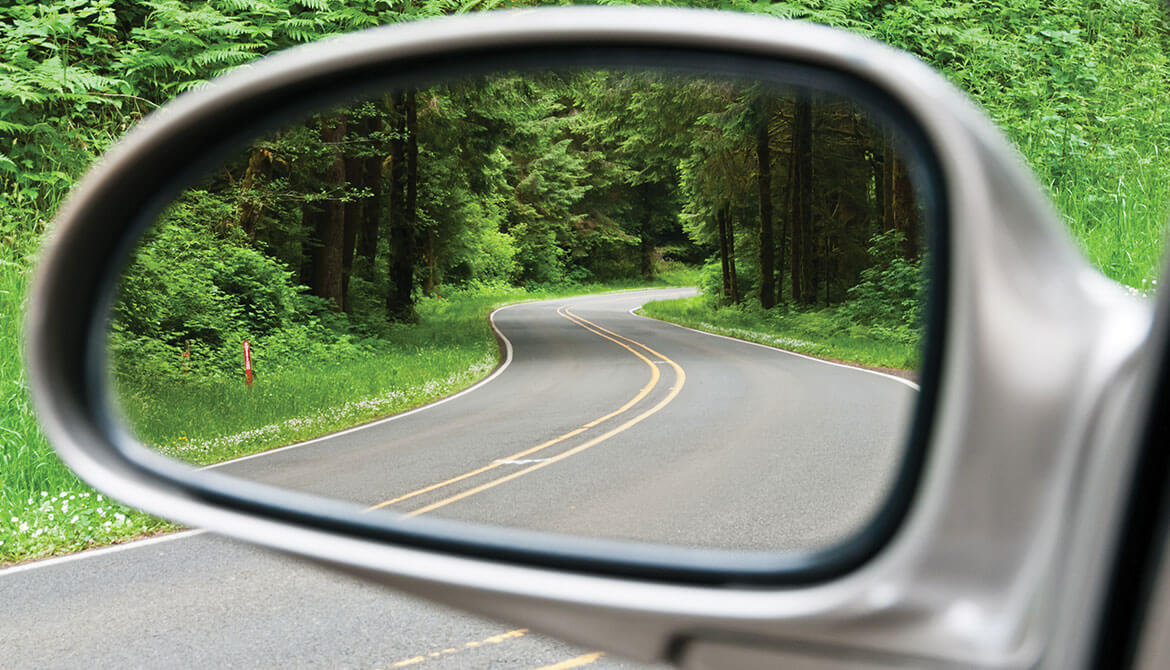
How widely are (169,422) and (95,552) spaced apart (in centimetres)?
415

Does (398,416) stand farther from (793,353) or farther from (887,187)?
(887,187)

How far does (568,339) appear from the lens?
95.6 ft

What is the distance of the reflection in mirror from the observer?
1481 millimetres

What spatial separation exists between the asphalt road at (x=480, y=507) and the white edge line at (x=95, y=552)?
0.03m

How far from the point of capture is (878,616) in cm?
84

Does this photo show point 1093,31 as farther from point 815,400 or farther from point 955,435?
point 815,400

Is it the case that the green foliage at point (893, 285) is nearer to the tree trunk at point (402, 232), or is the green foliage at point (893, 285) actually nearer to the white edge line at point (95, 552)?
the white edge line at point (95, 552)

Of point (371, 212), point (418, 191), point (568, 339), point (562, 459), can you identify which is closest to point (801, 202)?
point (562, 459)

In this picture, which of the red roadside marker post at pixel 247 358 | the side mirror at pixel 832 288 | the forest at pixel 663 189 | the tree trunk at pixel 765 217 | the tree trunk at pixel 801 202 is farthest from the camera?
the red roadside marker post at pixel 247 358

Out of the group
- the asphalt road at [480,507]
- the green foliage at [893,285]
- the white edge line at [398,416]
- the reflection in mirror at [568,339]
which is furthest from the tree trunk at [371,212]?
the green foliage at [893,285]

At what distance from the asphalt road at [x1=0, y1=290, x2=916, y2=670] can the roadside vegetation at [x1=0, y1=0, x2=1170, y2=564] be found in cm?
34

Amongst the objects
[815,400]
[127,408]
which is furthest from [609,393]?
[127,408]

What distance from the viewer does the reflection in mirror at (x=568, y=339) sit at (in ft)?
4.86

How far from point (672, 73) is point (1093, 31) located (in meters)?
3.99
